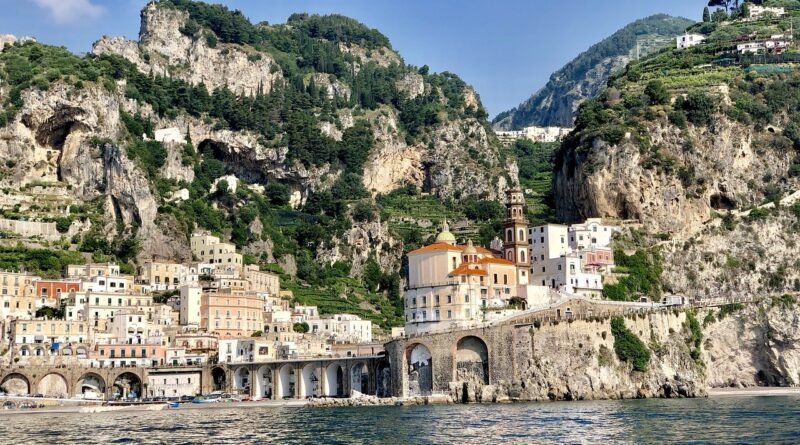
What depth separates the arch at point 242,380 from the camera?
10025 centimetres

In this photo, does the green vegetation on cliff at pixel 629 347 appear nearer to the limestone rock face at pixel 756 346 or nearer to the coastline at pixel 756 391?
the coastline at pixel 756 391

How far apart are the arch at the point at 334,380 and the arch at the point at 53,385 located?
2146cm

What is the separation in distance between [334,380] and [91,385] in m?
20.5

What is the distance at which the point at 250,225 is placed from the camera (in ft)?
435

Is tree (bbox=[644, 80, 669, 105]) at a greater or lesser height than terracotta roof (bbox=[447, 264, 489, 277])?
greater

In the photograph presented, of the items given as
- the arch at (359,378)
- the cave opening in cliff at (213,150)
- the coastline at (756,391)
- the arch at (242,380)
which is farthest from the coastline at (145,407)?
the cave opening in cliff at (213,150)

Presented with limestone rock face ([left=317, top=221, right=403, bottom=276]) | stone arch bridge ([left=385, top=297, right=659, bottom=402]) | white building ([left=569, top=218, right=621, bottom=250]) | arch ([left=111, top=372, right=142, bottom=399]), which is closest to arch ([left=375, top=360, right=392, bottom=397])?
stone arch bridge ([left=385, top=297, right=659, bottom=402])

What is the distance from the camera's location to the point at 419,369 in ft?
286

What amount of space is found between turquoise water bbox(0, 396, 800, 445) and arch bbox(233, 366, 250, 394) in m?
18.7

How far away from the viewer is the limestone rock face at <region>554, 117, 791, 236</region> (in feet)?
361

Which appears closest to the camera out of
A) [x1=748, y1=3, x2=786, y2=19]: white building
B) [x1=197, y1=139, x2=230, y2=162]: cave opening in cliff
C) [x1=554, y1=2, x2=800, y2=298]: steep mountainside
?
[x1=554, y1=2, x2=800, y2=298]: steep mountainside

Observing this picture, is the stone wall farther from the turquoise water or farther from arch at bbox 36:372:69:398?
arch at bbox 36:372:69:398

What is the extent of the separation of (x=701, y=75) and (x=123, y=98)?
67.4 meters

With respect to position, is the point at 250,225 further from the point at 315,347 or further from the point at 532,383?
the point at 532,383
